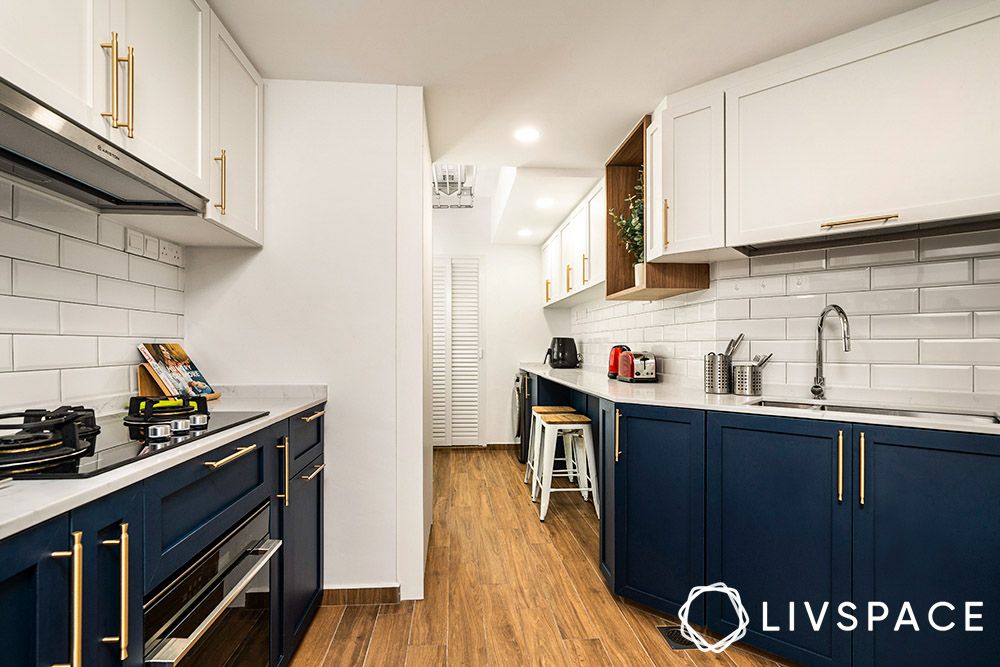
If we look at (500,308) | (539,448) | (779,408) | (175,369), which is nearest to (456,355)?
(500,308)

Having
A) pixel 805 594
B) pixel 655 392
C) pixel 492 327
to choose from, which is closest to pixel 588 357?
pixel 492 327

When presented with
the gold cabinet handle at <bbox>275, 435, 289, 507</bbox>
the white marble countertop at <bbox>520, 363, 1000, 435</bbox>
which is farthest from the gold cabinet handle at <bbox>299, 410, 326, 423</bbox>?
the white marble countertop at <bbox>520, 363, 1000, 435</bbox>

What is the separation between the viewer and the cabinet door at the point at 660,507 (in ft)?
6.98

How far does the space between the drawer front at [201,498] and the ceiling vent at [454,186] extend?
10.9ft

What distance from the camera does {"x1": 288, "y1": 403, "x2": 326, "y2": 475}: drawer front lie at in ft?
6.33

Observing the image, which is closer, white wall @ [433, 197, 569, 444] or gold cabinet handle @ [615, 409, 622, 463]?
gold cabinet handle @ [615, 409, 622, 463]

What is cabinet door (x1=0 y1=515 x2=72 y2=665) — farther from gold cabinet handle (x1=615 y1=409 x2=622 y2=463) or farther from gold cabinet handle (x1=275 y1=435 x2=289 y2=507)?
gold cabinet handle (x1=615 y1=409 x2=622 y2=463)

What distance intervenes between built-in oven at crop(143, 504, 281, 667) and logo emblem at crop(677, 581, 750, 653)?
5.09ft

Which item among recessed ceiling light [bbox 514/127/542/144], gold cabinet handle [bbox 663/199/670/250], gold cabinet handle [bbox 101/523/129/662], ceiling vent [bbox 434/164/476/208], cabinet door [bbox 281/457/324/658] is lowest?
cabinet door [bbox 281/457/324/658]

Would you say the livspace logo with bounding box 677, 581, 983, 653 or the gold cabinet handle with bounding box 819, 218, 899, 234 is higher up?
the gold cabinet handle with bounding box 819, 218, 899, 234

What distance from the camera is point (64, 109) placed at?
113cm

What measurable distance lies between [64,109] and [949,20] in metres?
2.61

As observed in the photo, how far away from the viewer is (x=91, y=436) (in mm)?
1184

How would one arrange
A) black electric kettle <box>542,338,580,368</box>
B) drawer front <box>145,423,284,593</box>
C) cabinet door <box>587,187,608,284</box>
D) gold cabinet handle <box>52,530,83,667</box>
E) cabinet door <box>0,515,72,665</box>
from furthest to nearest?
black electric kettle <box>542,338,580,368</box>, cabinet door <box>587,187,608,284</box>, drawer front <box>145,423,284,593</box>, gold cabinet handle <box>52,530,83,667</box>, cabinet door <box>0,515,72,665</box>
